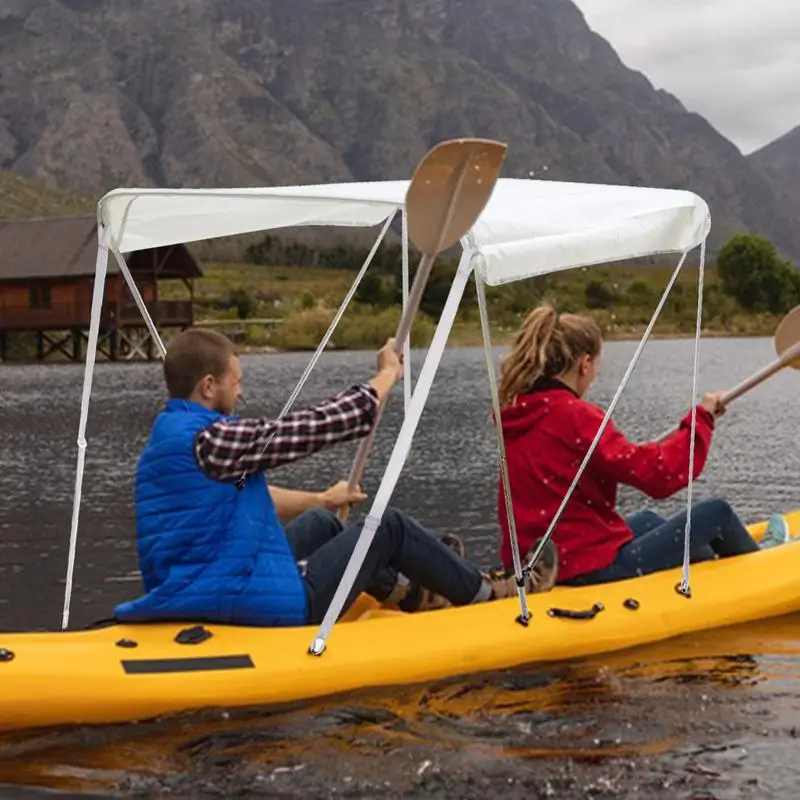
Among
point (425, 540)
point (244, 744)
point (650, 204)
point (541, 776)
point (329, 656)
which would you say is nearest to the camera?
point (541, 776)

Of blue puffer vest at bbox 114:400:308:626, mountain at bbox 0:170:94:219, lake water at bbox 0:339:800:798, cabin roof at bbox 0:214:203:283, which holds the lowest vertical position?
lake water at bbox 0:339:800:798

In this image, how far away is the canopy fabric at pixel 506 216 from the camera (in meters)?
7.04

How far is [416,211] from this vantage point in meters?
6.39

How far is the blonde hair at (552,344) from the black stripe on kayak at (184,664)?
2.41m

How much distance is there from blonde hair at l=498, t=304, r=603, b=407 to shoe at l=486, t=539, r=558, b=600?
991 millimetres

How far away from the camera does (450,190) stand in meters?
6.37

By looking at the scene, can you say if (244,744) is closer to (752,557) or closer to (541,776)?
(541,776)

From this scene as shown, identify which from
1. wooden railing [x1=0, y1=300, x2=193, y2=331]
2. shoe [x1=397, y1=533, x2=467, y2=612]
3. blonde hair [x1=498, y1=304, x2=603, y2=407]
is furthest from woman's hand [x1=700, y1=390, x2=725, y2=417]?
wooden railing [x1=0, y1=300, x2=193, y2=331]

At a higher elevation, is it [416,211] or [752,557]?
[416,211]

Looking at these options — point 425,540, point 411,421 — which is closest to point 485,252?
point 411,421

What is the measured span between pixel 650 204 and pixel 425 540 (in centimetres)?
260

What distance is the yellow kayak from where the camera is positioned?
6.10 metres

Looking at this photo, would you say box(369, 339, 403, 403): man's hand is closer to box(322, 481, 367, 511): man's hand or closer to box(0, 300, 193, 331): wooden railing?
box(322, 481, 367, 511): man's hand

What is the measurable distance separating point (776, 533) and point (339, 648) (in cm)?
422
